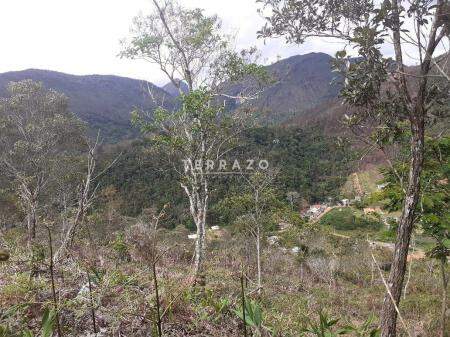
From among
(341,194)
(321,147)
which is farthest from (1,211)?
(321,147)

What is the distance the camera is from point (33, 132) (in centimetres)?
1888

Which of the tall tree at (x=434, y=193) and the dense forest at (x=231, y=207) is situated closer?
the dense forest at (x=231, y=207)

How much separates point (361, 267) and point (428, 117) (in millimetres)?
21634

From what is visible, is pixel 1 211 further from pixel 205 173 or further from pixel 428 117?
pixel 428 117

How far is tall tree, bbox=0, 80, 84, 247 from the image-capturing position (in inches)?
726

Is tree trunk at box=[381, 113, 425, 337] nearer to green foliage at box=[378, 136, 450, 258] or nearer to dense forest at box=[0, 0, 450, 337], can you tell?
dense forest at box=[0, 0, 450, 337]

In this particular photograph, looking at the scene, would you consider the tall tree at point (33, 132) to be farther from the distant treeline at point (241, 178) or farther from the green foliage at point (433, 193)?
the green foliage at point (433, 193)

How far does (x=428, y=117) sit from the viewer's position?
13.7 feet

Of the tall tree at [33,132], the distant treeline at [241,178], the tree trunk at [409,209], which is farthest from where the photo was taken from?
the distant treeline at [241,178]

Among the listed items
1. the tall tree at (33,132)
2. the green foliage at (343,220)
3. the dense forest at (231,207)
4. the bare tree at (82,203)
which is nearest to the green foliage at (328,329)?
the dense forest at (231,207)

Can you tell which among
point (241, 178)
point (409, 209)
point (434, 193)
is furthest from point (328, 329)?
point (241, 178)

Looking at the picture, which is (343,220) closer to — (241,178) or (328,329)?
(241,178)

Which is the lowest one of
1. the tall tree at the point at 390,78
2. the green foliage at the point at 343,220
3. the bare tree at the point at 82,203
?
the green foliage at the point at 343,220

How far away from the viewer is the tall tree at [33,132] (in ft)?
60.5
